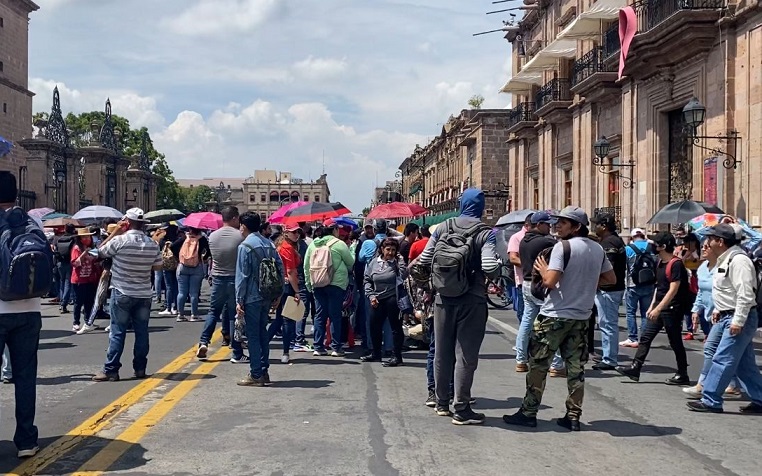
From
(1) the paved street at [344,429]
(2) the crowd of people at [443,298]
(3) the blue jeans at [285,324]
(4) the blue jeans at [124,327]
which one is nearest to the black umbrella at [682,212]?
(2) the crowd of people at [443,298]

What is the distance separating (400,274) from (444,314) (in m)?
3.01

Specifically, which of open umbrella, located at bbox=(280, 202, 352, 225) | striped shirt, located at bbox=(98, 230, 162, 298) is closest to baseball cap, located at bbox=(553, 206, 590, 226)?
striped shirt, located at bbox=(98, 230, 162, 298)

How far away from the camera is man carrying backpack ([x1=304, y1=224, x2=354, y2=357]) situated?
397 inches

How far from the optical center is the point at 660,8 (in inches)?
768

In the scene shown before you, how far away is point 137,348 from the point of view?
8688 mm

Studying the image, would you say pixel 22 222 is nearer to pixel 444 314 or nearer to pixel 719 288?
pixel 444 314

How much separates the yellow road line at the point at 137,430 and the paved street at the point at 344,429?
0.01 m

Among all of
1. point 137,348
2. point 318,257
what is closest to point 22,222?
point 137,348

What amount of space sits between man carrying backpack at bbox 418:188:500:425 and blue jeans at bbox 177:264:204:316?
860 cm

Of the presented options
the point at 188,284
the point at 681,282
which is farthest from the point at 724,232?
the point at 188,284

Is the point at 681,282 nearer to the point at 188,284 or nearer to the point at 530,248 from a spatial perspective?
the point at 530,248

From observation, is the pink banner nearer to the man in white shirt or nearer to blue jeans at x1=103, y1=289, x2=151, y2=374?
the man in white shirt

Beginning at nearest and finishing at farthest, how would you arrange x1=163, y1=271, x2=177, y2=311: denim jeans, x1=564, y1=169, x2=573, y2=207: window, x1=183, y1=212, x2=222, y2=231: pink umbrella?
x1=163, y1=271, x2=177, y2=311: denim jeans < x1=183, y1=212, x2=222, y2=231: pink umbrella < x1=564, y1=169, x2=573, y2=207: window

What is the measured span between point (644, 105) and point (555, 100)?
24.7ft
